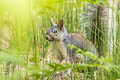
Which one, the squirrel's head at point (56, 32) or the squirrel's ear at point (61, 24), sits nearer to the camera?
the squirrel's ear at point (61, 24)

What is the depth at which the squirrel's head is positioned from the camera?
3.34 metres

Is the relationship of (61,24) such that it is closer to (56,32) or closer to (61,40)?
(56,32)

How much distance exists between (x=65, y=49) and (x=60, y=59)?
0.15 m

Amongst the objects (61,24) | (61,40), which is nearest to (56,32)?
(61,40)

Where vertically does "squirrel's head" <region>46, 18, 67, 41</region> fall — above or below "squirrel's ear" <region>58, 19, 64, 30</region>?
below

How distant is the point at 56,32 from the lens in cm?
357

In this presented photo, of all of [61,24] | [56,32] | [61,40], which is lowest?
[61,40]

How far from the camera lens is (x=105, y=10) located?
2816 millimetres

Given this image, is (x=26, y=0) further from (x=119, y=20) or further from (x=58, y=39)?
(x=58, y=39)

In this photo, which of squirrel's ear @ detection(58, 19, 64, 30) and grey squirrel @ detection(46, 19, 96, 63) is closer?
squirrel's ear @ detection(58, 19, 64, 30)

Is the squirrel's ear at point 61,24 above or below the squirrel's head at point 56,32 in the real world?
above

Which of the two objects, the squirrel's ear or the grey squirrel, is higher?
the squirrel's ear

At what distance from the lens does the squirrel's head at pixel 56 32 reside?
3.34 m

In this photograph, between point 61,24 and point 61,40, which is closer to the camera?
point 61,24
